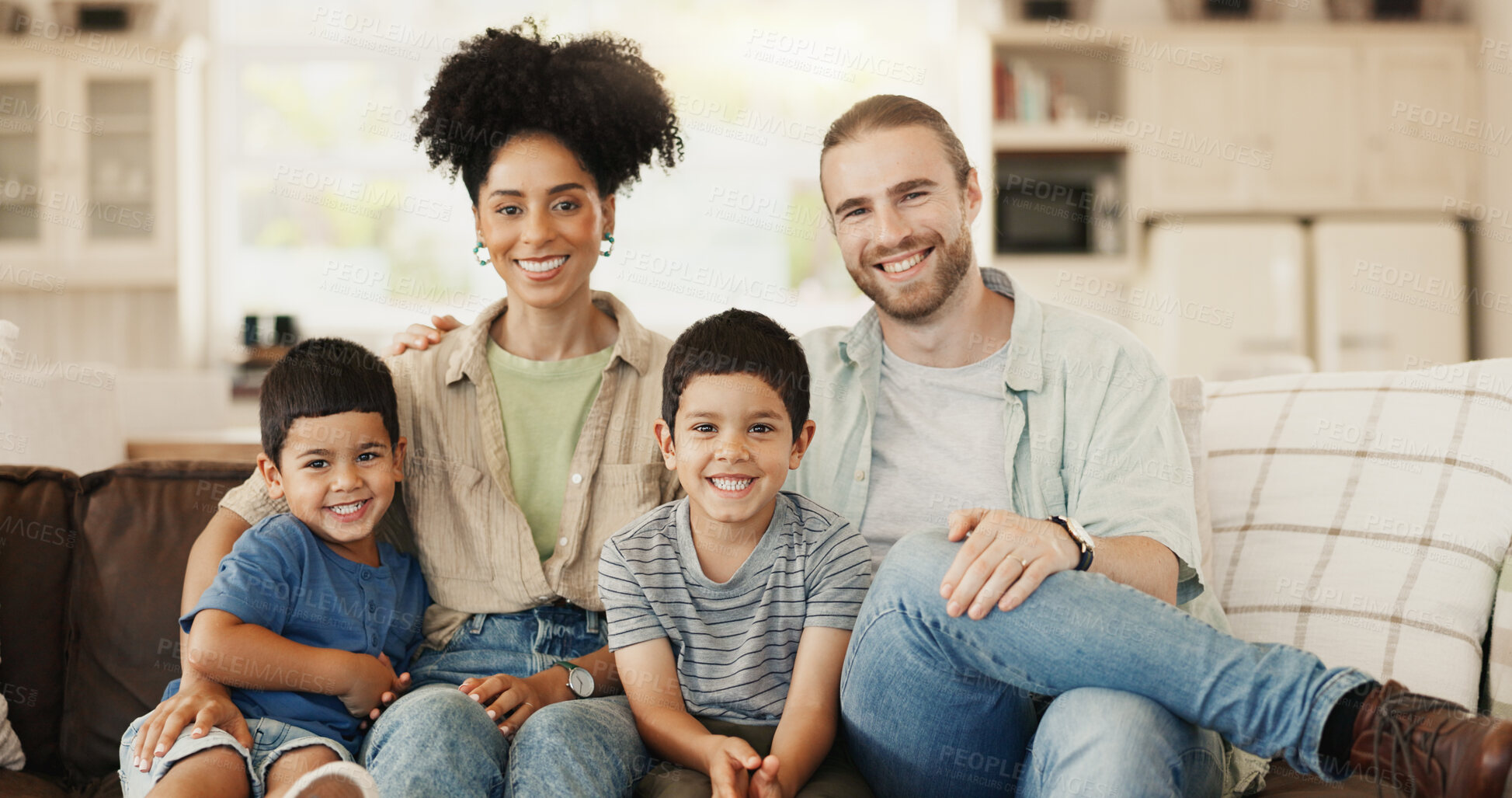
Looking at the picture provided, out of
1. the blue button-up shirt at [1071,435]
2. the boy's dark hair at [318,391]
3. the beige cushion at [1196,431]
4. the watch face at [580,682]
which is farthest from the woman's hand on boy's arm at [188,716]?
the beige cushion at [1196,431]

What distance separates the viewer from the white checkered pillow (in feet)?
4.82

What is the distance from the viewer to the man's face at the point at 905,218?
157 cm

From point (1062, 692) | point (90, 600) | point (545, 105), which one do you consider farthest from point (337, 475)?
point (1062, 692)

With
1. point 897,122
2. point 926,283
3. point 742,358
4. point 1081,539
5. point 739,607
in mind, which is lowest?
point 739,607

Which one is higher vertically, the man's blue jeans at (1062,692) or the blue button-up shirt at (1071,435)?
the blue button-up shirt at (1071,435)

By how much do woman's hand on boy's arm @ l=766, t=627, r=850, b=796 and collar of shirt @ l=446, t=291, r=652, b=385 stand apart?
20.4 inches

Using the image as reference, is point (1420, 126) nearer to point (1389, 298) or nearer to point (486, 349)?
point (1389, 298)

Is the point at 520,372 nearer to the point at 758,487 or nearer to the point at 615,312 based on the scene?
the point at 615,312

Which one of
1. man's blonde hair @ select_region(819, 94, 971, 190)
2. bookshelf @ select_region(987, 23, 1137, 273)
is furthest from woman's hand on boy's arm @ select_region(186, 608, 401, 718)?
bookshelf @ select_region(987, 23, 1137, 273)

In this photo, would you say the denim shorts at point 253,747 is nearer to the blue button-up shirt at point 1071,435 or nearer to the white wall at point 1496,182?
the blue button-up shirt at point 1071,435

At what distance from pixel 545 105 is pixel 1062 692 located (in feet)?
3.67

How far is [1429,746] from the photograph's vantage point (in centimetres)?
102

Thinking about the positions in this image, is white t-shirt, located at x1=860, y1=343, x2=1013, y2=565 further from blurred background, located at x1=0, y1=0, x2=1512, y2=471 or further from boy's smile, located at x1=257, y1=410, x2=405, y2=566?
blurred background, located at x1=0, y1=0, x2=1512, y2=471

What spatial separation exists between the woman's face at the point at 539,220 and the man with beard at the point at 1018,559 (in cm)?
37
